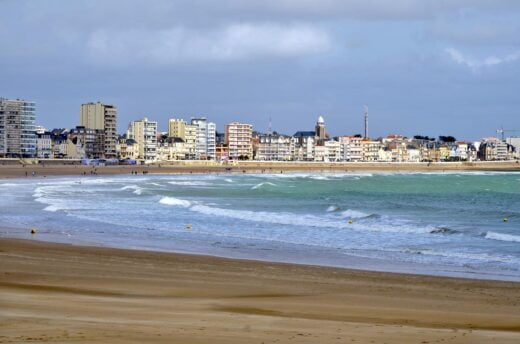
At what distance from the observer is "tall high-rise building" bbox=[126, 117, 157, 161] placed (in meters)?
186

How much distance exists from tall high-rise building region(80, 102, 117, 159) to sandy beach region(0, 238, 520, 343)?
536 ft

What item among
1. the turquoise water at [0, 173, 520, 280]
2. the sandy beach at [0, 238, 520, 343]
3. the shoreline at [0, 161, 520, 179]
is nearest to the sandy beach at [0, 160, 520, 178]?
the shoreline at [0, 161, 520, 179]

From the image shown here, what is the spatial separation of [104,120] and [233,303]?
175 m

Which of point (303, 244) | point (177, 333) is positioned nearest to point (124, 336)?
point (177, 333)

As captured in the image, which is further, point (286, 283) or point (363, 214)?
point (363, 214)

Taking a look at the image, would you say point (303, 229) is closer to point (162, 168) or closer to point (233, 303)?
point (233, 303)

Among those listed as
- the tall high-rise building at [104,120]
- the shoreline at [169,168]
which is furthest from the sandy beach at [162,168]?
the tall high-rise building at [104,120]

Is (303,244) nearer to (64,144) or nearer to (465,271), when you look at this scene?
(465,271)

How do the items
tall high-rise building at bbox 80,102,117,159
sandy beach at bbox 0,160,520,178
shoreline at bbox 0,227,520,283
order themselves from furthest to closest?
1. tall high-rise building at bbox 80,102,117,159
2. sandy beach at bbox 0,160,520,178
3. shoreline at bbox 0,227,520,283

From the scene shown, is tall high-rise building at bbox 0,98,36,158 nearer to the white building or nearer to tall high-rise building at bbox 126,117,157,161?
the white building

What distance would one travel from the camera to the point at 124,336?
8.38m

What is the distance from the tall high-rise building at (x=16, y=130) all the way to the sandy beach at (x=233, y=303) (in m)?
153

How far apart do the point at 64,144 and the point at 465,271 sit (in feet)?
536

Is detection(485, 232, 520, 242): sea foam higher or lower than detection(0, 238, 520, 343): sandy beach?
lower
